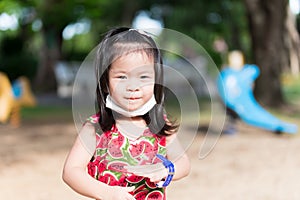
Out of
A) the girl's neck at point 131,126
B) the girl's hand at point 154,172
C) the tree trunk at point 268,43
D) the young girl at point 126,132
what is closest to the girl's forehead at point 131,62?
the young girl at point 126,132

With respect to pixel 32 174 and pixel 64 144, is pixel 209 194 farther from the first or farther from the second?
pixel 64 144

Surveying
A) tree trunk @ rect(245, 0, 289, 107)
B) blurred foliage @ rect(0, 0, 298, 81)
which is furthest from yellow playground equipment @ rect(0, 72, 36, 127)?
tree trunk @ rect(245, 0, 289, 107)

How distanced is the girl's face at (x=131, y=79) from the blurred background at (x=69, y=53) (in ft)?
0.56

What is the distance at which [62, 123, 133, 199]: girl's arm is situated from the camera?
5.98ft

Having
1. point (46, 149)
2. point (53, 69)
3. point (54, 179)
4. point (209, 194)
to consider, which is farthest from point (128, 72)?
point (53, 69)

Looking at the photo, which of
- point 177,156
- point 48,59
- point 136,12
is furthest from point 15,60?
point 177,156

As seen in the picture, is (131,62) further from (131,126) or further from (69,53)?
(69,53)

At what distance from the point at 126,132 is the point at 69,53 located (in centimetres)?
2779

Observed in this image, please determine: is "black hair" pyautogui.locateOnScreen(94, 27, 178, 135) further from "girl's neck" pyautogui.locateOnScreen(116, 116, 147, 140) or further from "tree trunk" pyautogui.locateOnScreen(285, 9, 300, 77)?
"tree trunk" pyautogui.locateOnScreen(285, 9, 300, 77)

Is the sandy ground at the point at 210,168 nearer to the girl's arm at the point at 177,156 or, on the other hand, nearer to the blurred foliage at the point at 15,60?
Result: the girl's arm at the point at 177,156

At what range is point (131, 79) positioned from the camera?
1.89 metres

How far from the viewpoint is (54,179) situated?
17.9 ft

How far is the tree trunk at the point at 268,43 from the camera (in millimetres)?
11859

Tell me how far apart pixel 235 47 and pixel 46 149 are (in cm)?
2473
